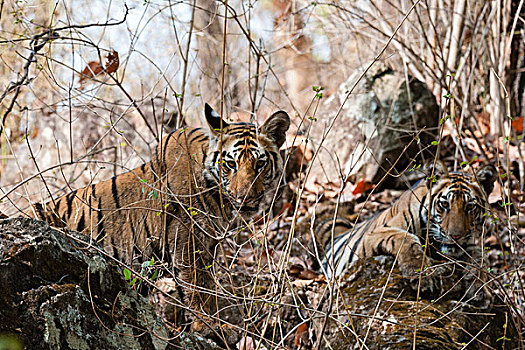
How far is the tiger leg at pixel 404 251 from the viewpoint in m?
3.85

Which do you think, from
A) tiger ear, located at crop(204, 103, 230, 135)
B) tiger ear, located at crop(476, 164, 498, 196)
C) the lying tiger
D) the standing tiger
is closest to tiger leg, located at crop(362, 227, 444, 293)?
the lying tiger

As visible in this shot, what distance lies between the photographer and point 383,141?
7070 millimetres

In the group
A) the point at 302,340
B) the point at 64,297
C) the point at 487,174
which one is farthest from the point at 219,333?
the point at 487,174

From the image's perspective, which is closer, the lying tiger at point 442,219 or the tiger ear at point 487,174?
the lying tiger at point 442,219

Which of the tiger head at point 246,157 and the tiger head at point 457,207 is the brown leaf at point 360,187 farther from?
the tiger head at point 246,157

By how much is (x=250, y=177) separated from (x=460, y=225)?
172 centimetres

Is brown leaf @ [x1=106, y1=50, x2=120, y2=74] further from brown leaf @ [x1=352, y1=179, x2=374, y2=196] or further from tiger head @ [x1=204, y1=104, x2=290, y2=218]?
brown leaf @ [x1=352, y1=179, x2=374, y2=196]

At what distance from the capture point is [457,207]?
4.35 metres

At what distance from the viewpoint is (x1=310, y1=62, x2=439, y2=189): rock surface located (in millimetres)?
7051

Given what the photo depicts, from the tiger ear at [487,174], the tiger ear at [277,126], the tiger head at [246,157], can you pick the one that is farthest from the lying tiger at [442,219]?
the tiger ear at [277,126]

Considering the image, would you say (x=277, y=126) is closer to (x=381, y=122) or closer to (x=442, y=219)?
(x=442, y=219)

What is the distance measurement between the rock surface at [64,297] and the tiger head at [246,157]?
1.53 meters

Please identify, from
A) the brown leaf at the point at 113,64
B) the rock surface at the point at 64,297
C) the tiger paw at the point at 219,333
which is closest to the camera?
the rock surface at the point at 64,297

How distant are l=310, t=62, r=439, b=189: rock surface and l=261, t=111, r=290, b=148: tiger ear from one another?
2734 millimetres
